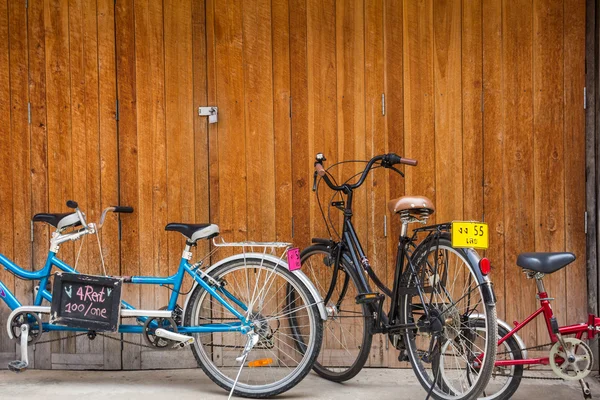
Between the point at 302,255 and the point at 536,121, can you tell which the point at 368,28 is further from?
the point at 302,255

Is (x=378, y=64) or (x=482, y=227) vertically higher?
(x=378, y=64)

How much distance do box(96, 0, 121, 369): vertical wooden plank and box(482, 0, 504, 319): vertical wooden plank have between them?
99.1 inches

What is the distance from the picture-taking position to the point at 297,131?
14.4 feet

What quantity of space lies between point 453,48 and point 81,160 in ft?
8.70

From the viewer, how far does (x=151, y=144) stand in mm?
4449

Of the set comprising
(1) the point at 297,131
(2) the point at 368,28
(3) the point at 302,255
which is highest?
(2) the point at 368,28

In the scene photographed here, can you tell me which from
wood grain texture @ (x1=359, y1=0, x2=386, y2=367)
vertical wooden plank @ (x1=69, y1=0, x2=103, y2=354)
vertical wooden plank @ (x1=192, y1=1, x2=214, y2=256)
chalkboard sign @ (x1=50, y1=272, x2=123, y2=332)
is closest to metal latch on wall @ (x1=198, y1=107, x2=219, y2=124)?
vertical wooden plank @ (x1=192, y1=1, x2=214, y2=256)

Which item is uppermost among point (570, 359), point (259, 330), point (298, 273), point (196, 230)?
point (196, 230)

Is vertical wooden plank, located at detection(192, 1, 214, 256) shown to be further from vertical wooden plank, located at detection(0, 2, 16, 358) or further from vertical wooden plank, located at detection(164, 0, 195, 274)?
vertical wooden plank, located at detection(0, 2, 16, 358)

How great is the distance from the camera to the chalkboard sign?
385cm

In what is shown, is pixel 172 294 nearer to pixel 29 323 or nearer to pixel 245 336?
pixel 245 336

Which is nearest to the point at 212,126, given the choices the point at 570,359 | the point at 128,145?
the point at 128,145

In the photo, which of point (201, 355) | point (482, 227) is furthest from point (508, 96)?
point (201, 355)

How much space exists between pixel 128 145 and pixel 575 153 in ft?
9.84
